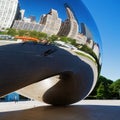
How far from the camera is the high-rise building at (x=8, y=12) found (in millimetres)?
6383

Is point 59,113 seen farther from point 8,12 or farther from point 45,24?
point 8,12

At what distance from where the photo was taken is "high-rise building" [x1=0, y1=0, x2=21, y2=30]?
20.9 ft

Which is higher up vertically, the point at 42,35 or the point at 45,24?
the point at 45,24

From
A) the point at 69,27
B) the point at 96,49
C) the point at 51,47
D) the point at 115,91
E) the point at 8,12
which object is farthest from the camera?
the point at 115,91

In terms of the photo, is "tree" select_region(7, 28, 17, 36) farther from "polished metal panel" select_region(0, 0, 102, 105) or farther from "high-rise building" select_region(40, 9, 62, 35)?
"high-rise building" select_region(40, 9, 62, 35)

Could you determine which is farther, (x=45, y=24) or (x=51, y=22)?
(x=51, y=22)

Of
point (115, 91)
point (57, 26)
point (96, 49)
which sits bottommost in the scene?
point (96, 49)

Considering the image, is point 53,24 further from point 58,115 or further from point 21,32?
point 58,115

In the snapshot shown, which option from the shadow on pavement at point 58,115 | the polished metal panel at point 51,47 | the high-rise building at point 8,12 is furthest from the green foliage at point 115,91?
the high-rise building at point 8,12

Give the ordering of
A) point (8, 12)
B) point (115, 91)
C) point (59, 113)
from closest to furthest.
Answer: point (8, 12) → point (59, 113) → point (115, 91)

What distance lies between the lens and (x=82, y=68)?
9.03 metres

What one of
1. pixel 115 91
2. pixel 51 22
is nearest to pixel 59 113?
pixel 51 22

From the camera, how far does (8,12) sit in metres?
6.45

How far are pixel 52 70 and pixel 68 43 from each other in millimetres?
767
